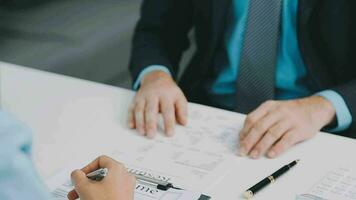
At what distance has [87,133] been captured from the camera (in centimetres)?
111

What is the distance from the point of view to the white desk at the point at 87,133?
0.96 m

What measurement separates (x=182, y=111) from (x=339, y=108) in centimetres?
32

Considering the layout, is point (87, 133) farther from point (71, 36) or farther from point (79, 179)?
point (71, 36)

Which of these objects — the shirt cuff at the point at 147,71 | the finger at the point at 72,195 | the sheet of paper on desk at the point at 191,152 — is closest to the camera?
the finger at the point at 72,195

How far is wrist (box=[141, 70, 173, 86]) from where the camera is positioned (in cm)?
129

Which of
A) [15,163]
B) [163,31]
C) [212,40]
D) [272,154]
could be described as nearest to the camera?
[15,163]

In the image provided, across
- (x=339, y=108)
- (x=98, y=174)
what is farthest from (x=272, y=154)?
(x=98, y=174)

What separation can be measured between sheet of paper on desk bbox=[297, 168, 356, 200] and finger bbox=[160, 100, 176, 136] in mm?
297

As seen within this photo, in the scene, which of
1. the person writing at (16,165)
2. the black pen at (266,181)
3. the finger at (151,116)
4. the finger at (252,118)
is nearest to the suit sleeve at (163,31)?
the finger at (151,116)

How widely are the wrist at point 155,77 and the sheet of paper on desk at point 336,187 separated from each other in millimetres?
459

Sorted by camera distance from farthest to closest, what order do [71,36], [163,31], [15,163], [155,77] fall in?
[71,36], [163,31], [155,77], [15,163]

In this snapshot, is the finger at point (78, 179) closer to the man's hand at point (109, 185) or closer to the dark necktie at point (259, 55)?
the man's hand at point (109, 185)

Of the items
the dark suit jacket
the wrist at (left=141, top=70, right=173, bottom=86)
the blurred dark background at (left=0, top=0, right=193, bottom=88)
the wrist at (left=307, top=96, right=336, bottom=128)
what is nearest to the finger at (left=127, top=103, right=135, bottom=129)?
the wrist at (left=141, top=70, right=173, bottom=86)

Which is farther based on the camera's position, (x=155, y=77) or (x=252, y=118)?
(x=155, y=77)
